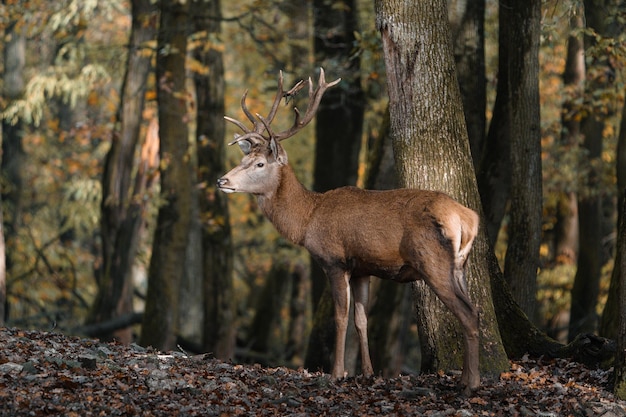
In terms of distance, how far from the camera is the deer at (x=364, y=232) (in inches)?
382

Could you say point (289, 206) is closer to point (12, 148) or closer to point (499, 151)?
point (499, 151)

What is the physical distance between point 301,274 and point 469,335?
22.2 metres

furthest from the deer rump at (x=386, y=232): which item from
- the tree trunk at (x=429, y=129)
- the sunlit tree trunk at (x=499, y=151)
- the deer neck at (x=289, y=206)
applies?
the sunlit tree trunk at (x=499, y=151)

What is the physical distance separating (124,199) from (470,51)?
352 inches

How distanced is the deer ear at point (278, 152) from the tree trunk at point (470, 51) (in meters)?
4.29

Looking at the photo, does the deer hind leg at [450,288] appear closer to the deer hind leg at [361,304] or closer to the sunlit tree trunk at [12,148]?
the deer hind leg at [361,304]

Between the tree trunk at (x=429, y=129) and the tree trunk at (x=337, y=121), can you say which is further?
the tree trunk at (x=337, y=121)

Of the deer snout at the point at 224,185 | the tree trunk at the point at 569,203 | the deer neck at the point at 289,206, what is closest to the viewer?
the deer neck at the point at 289,206

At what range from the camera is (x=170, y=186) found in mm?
18406

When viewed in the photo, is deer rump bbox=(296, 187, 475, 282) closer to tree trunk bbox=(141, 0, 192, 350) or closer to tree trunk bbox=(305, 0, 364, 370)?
tree trunk bbox=(141, 0, 192, 350)

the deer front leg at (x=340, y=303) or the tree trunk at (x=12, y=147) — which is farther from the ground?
the tree trunk at (x=12, y=147)

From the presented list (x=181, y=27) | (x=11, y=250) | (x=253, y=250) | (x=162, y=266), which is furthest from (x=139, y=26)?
(x=253, y=250)

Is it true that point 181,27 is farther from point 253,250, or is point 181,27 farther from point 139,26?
point 253,250

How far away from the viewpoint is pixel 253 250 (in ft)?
122
